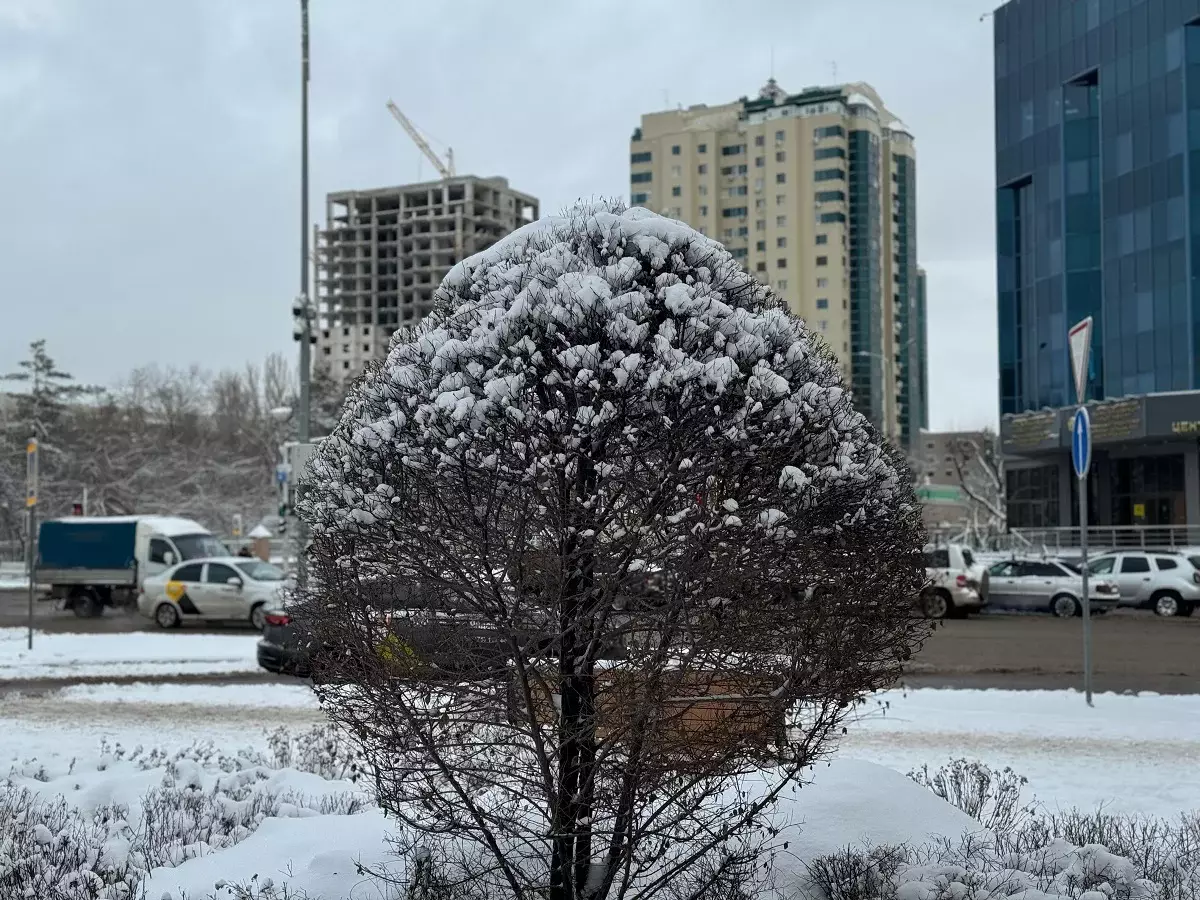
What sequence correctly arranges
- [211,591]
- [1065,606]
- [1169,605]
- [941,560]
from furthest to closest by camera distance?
1. [1169,605]
2. [1065,606]
3. [941,560]
4. [211,591]

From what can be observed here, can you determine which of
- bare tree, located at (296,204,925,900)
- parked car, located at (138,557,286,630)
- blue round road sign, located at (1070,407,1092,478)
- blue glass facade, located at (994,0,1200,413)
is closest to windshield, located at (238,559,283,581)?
parked car, located at (138,557,286,630)

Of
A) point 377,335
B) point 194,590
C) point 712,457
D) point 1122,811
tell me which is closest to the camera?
point 712,457

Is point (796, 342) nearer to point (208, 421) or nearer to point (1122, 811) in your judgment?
point (1122, 811)

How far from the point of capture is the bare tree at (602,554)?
4.33 metres

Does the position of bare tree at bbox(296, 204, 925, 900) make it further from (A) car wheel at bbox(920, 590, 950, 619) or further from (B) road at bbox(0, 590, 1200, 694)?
(A) car wheel at bbox(920, 590, 950, 619)

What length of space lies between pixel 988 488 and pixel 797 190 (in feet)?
200

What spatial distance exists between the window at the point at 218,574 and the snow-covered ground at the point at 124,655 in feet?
5.80

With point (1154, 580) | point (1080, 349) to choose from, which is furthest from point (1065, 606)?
point (1080, 349)

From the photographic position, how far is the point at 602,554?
171 inches

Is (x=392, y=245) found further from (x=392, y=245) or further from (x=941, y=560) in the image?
(x=941, y=560)

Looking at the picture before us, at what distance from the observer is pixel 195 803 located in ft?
23.5

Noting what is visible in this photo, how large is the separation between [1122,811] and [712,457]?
4794mm

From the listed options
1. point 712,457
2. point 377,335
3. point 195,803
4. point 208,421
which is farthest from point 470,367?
point 377,335

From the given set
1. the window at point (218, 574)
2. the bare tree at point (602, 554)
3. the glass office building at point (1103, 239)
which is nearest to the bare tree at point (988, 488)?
the glass office building at point (1103, 239)
